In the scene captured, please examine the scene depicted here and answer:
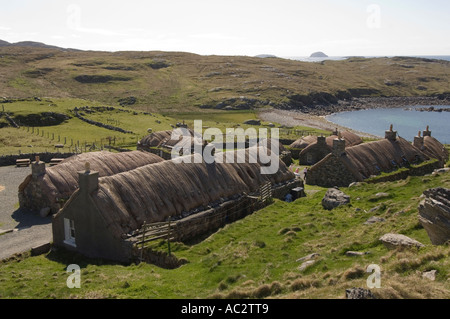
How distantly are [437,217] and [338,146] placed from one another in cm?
2409

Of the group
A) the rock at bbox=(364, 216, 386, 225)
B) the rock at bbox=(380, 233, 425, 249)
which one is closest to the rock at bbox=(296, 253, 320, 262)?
the rock at bbox=(380, 233, 425, 249)

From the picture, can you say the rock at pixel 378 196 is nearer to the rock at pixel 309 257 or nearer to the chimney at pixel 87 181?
the rock at pixel 309 257

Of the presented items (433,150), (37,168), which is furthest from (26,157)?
(433,150)

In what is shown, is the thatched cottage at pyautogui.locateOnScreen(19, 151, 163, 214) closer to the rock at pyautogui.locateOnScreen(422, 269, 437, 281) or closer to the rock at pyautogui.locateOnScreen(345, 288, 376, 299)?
the rock at pyautogui.locateOnScreen(345, 288, 376, 299)

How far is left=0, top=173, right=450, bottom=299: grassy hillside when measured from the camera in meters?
14.4

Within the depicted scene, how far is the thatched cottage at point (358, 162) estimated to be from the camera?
4006cm

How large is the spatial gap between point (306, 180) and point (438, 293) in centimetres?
3095

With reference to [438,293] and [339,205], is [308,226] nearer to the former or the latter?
[339,205]

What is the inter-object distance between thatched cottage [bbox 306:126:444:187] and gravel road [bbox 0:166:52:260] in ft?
85.9

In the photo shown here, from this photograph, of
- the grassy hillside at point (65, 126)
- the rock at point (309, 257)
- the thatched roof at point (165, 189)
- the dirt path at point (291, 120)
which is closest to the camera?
the rock at point (309, 257)

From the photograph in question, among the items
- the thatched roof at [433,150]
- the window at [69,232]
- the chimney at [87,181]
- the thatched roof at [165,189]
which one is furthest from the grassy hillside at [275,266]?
the thatched roof at [433,150]

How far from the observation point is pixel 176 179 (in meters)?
28.7

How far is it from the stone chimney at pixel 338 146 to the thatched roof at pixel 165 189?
372 inches
